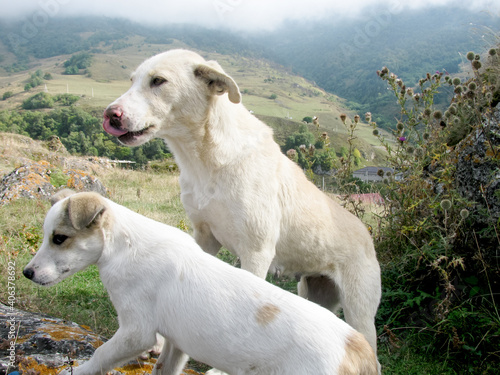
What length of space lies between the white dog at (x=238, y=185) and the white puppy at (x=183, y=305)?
1.90 feet

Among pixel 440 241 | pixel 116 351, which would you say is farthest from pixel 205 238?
pixel 440 241

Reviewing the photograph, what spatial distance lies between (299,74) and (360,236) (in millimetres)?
122833

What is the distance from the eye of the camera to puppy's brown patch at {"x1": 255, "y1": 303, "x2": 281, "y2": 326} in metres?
2.36

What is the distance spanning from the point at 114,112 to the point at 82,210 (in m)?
0.75

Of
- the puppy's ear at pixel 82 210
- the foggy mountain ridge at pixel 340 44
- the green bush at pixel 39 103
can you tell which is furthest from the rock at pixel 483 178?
the green bush at pixel 39 103

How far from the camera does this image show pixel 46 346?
3.08 metres

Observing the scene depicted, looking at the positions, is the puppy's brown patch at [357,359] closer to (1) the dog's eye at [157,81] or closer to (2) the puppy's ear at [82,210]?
(2) the puppy's ear at [82,210]

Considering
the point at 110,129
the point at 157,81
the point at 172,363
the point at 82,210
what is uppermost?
the point at 157,81

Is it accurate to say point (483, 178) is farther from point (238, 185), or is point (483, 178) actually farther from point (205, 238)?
point (205, 238)

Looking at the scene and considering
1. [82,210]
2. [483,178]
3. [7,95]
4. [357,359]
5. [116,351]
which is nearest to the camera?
[357,359]

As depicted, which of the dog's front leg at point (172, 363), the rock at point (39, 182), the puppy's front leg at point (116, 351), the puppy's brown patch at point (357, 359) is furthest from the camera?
the rock at point (39, 182)

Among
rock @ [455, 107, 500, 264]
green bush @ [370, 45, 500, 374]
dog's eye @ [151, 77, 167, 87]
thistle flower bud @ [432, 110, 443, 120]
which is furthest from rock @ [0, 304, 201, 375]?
thistle flower bud @ [432, 110, 443, 120]

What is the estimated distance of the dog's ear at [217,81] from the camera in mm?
3234

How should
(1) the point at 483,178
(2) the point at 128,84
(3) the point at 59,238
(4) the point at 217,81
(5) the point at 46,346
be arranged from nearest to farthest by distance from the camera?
1. (3) the point at 59,238
2. (5) the point at 46,346
3. (4) the point at 217,81
4. (1) the point at 483,178
5. (2) the point at 128,84
